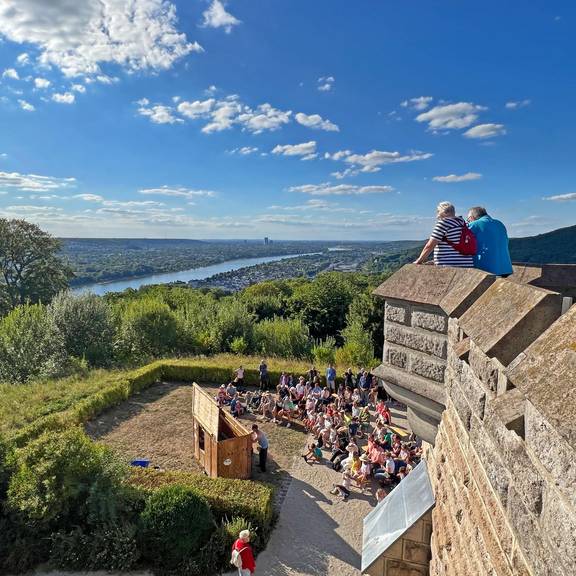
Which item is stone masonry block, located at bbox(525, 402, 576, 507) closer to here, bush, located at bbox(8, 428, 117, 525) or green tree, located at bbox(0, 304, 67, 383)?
bush, located at bbox(8, 428, 117, 525)

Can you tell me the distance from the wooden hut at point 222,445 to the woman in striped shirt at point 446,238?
305 inches

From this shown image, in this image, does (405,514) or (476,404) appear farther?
(405,514)

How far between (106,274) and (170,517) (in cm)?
12125

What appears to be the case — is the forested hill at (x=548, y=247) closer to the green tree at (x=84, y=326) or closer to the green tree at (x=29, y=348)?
the green tree at (x=84, y=326)

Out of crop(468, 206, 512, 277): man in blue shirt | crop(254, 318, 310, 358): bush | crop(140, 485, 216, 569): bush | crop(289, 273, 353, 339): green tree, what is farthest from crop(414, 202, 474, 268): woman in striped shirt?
crop(289, 273, 353, 339): green tree

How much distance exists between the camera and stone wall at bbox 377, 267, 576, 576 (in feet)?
5.10

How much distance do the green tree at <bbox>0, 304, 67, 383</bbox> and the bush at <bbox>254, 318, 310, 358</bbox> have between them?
10067mm

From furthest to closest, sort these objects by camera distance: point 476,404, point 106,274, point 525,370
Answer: point 106,274 < point 476,404 < point 525,370

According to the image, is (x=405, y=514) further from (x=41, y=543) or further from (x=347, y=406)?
(x=347, y=406)

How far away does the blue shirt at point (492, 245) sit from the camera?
4.80 meters

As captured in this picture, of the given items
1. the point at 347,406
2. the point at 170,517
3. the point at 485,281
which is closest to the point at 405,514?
the point at 485,281

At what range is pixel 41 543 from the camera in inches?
328

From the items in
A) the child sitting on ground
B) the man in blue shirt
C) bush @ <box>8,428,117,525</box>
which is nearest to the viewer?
the man in blue shirt

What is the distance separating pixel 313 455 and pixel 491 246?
9087mm
